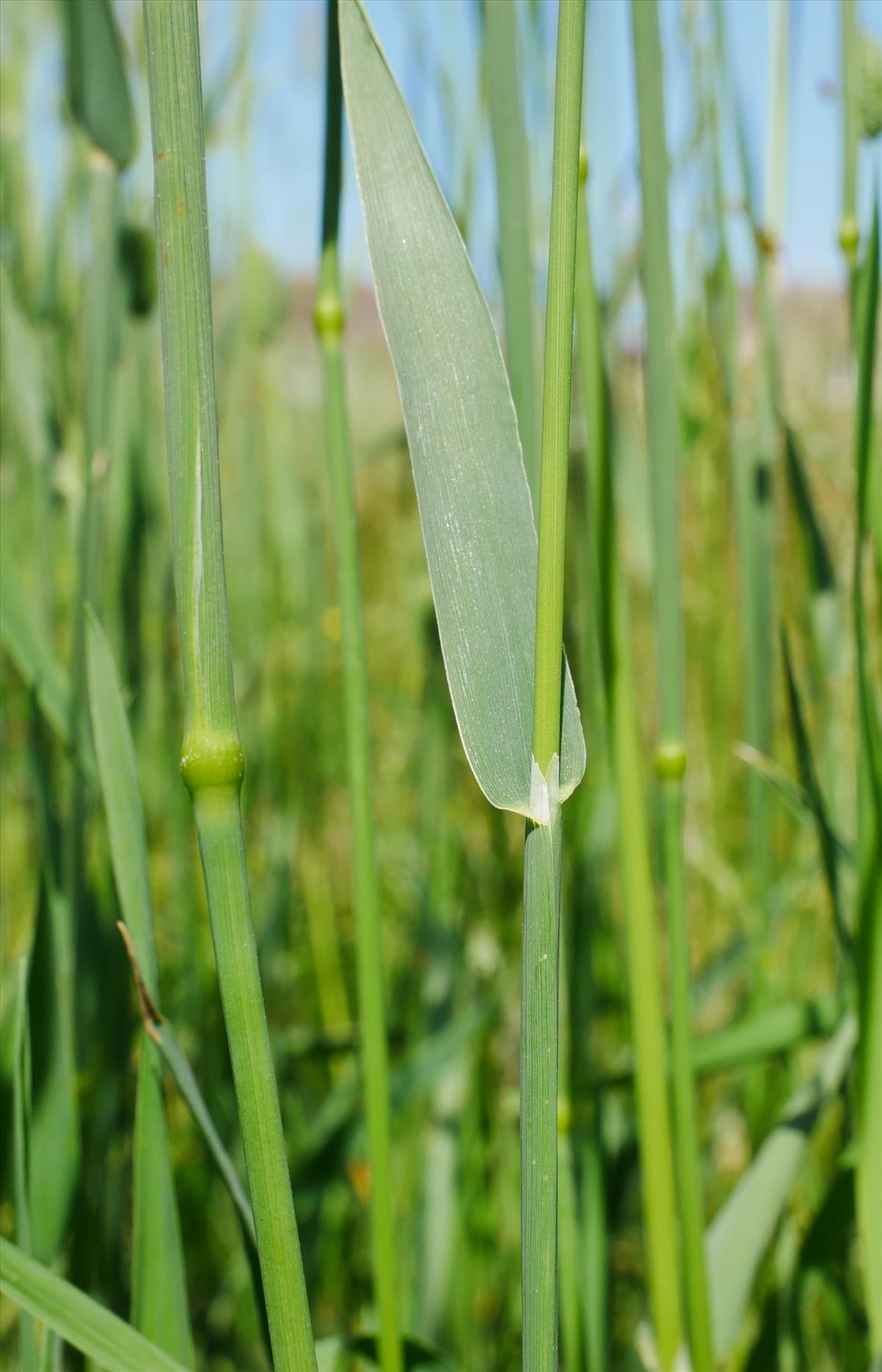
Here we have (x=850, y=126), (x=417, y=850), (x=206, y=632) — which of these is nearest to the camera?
(x=206, y=632)

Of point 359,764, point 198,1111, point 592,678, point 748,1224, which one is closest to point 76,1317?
point 198,1111

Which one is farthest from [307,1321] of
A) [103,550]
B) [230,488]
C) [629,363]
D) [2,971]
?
[230,488]

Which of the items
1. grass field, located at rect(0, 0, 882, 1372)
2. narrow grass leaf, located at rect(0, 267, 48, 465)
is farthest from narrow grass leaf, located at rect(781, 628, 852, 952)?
narrow grass leaf, located at rect(0, 267, 48, 465)

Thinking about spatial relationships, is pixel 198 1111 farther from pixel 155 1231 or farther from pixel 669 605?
pixel 669 605

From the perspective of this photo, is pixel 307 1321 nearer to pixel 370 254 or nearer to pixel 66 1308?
pixel 66 1308

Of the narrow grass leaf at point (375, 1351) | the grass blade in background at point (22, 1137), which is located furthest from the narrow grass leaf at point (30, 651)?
the narrow grass leaf at point (375, 1351)
